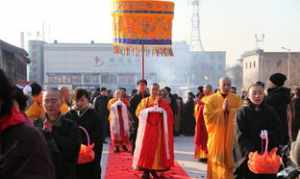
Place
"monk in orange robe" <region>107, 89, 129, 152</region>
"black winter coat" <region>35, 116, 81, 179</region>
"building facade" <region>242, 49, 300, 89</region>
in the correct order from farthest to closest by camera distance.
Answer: "building facade" <region>242, 49, 300, 89</region> < "monk in orange robe" <region>107, 89, 129, 152</region> < "black winter coat" <region>35, 116, 81, 179</region>

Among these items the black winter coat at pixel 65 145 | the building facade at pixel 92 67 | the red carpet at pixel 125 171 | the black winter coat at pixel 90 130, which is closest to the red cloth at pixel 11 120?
the black winter coat at pixel 65 145

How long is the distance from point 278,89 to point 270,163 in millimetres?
2423

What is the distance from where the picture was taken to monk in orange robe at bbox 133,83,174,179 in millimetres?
8641

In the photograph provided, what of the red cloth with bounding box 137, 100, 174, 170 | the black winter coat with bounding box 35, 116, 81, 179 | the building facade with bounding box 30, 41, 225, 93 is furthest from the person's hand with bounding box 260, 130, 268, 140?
the building facade with bounding box 30, 41, 225, 93

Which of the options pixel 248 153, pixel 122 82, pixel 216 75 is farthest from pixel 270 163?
pixel 216 75

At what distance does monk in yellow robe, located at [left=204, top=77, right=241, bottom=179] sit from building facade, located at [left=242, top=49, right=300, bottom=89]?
47.8 meters

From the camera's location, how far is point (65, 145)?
4293mm

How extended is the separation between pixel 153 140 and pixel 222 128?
4.92 feet

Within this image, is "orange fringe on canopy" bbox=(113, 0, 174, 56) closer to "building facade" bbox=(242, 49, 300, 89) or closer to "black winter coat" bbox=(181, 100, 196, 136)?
"black winter coat" bbox=(181, 100, 196, 136)

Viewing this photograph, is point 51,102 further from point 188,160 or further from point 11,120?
point 188,160

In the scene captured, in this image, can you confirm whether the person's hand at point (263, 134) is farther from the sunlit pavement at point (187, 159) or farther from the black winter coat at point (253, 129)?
the sunlit pavement at point (187, 159)

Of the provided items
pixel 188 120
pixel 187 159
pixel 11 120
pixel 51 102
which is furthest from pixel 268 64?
pixel 11 120

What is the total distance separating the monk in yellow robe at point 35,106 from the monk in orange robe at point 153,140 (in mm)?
1997

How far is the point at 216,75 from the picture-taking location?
74562mm
